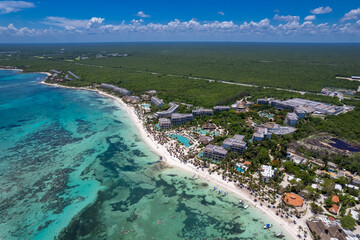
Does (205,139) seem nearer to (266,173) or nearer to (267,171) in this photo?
(267,171)

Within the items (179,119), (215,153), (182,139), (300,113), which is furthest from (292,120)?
(182,139)

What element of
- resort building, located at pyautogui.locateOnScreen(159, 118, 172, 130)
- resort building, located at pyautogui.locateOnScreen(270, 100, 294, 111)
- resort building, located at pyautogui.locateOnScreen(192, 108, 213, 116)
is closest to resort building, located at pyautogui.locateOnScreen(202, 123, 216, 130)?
resort building, located at pyautogui.locateOnScreen(192, 108, 213, 116)

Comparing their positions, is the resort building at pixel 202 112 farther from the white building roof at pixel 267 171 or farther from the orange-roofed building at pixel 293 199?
the orange-roofed building at pixel 293 199

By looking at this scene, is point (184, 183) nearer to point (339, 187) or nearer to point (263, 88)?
point (339, 187)

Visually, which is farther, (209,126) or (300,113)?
(300,113)

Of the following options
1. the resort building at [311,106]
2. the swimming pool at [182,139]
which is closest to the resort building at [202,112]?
the swimming pool at [182,139]

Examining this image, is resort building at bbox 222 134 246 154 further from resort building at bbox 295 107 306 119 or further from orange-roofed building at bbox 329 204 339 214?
resort building at bbox 295 107 306 119

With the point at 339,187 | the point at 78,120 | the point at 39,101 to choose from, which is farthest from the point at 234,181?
the point at 39,101
